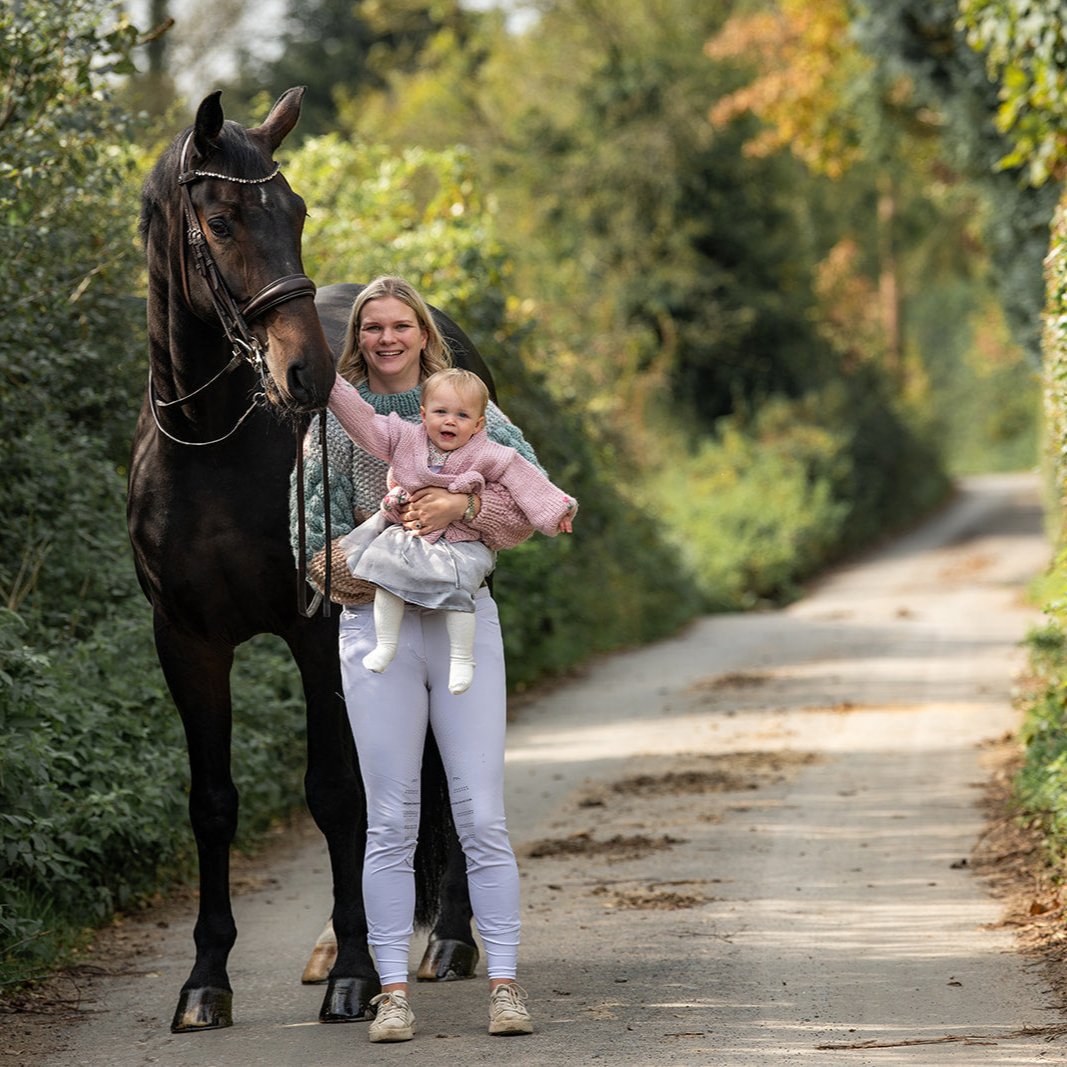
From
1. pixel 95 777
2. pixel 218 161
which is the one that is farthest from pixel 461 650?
pixel 95 777

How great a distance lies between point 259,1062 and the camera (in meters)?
4.75

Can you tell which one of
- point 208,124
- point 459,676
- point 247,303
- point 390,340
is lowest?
point 459,676

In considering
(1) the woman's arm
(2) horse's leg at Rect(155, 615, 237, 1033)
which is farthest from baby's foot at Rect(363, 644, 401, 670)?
(2) horse's leg at Rect(155, 615, 237, 1033)

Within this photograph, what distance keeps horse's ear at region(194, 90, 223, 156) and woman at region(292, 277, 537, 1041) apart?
2.10 feet

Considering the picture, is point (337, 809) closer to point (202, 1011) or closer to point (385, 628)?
point (202, 1011)

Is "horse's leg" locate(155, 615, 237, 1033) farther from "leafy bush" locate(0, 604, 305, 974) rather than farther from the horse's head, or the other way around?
the horse's head

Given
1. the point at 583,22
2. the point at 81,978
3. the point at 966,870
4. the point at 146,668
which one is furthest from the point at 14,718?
the point at 583,22

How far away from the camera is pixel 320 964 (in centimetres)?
568

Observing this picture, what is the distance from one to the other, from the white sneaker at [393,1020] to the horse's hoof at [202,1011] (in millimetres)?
583

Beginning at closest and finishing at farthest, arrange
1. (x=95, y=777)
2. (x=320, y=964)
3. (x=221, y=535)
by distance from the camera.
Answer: (x=221, y=535), (x=320, y=964), (x=95, y=777)

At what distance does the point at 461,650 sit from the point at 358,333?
102cm

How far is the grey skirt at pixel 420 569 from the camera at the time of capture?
4660 mm

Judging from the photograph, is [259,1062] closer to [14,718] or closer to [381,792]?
[381,792]

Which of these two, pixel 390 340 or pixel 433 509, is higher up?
pixel 390 340
